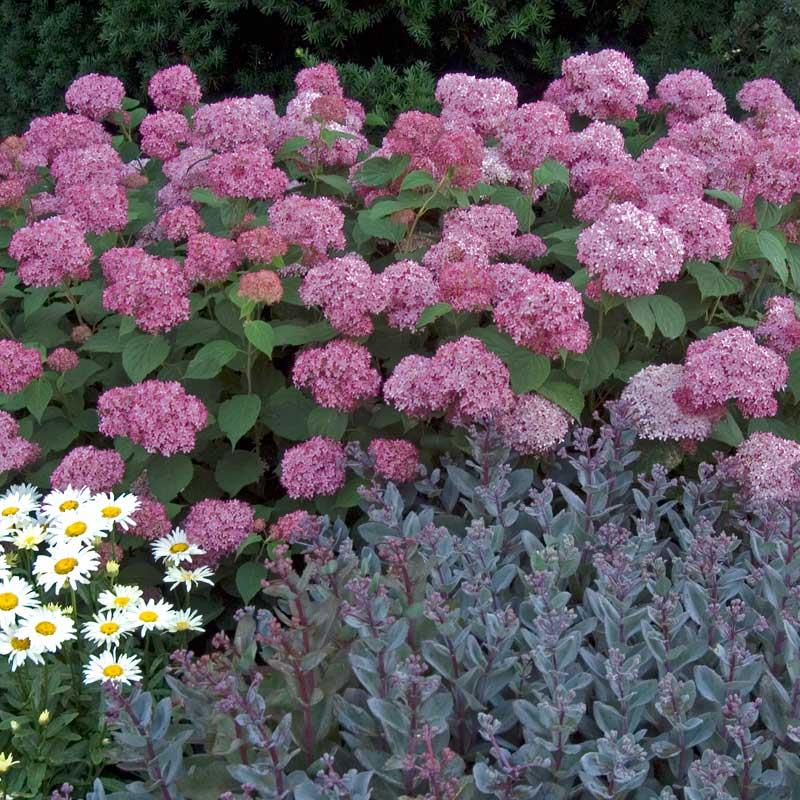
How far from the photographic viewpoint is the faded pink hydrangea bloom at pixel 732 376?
2412mm

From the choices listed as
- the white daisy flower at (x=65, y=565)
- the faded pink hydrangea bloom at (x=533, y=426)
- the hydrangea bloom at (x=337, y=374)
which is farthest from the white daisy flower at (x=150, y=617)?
the faded pink hydrangea bloom at (x=533, y=426)

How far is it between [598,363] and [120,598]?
1250 mm

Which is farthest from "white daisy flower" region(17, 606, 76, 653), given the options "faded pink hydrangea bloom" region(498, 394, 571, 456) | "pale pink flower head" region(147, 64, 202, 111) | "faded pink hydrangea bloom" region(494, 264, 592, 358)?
"pale pink flower head" region(147, 64, 202, 111)

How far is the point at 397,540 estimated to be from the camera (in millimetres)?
1814

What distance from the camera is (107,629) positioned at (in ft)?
7.16

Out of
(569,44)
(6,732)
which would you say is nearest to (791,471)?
(6,732)

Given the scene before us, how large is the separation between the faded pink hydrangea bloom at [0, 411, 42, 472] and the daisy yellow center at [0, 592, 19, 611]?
0.56m

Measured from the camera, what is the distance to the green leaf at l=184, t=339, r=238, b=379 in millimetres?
2613

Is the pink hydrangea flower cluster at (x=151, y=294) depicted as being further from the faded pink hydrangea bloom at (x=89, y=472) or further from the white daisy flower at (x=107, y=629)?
the white daisy flower at (x=107, y=629)

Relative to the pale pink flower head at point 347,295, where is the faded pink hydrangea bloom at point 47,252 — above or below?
below

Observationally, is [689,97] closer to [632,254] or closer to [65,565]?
[632,254]

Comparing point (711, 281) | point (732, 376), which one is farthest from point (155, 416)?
point (711, 281)

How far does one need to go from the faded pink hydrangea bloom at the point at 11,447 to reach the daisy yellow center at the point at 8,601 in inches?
22.0

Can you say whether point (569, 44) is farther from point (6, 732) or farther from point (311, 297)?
point (6, 732)
